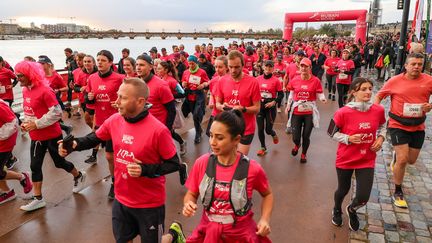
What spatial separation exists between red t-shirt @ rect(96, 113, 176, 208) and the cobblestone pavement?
2379mm

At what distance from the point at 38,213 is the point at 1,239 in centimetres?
60

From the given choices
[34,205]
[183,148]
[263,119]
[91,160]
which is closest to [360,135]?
[263,119]

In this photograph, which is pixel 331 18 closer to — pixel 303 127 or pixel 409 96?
pixel 303 127

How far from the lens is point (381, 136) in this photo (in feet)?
11.9

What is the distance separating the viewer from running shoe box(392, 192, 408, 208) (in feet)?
14.3

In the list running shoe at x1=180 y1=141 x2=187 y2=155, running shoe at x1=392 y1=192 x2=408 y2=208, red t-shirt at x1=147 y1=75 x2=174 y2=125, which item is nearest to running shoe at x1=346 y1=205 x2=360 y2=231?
running shoe at x1=392 y1=192 x2=408 y2=208

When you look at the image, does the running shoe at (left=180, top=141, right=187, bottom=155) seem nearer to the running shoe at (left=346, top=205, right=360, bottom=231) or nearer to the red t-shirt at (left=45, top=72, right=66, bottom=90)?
the red t-shirt at (left=45, top=72, right=66, bottom=90)

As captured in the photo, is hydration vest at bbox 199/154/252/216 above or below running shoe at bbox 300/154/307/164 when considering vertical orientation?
above

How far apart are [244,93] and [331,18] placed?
1176 inches

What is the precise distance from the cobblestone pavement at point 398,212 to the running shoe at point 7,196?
178 inches

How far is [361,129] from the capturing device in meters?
3.61

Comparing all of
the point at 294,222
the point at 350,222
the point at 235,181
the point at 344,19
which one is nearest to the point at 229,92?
the point at 294,222

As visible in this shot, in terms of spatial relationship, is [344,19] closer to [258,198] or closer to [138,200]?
[258,198]

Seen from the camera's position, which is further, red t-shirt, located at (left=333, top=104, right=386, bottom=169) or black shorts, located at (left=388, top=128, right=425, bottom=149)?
black shorts, located at (left=388, top=128, right=425, bottom=149)
